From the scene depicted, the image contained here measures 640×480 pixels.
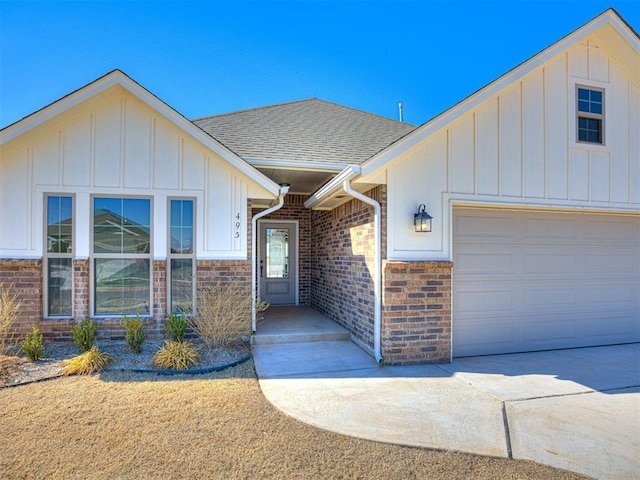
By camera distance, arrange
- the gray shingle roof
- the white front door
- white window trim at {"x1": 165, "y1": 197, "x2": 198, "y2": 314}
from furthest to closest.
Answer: the white front door < the gray shingle roof < white window trim at {"x1": 165, "y1": 197, "x2": 198, "y2": 314}

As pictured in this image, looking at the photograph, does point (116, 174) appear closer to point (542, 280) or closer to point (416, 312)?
point (416, 312)

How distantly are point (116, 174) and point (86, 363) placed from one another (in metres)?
2.94

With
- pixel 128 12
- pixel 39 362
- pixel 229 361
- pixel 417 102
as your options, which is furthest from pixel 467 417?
pixel 417 102

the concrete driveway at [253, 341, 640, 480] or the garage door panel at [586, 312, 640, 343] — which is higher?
the garage door panel at [586, 312, 640, 343]

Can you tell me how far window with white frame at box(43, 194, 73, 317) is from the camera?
598cm

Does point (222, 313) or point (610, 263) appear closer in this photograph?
point (222, 313)

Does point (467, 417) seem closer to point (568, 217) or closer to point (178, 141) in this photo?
point (568, 217)

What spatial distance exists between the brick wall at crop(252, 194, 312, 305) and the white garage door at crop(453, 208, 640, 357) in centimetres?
470

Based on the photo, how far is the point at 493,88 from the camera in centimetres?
591

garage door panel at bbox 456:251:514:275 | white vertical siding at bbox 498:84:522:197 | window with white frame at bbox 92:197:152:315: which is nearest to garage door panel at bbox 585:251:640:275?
garage door panel at bbox 456:251:514:275

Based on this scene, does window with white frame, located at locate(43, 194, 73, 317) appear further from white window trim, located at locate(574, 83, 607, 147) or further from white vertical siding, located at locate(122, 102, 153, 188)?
white window trim, located at locate(574, 83, 607, 147)

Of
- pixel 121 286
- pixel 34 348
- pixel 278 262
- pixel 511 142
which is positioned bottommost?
pixel 34 348

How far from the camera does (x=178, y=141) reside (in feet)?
20.6

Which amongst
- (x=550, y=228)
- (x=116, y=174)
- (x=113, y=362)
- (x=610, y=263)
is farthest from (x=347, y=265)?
(x=610, y=263)
